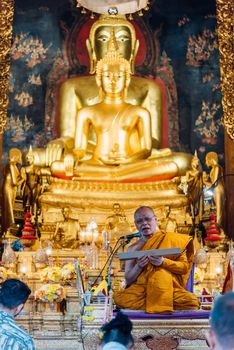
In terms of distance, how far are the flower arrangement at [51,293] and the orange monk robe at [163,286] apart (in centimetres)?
177

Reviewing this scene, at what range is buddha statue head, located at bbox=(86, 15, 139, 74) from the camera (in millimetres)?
8930

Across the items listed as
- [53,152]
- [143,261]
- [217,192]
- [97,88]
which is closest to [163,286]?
[143,261]

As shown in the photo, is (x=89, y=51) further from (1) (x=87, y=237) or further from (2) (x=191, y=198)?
(1) (x=87, y=237)

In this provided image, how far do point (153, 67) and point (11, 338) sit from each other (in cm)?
771

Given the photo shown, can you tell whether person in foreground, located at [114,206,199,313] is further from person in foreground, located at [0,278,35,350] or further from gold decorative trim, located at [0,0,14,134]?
gold decorative trim, located at [0,0,14,134]

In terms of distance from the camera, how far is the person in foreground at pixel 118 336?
1.83 metres

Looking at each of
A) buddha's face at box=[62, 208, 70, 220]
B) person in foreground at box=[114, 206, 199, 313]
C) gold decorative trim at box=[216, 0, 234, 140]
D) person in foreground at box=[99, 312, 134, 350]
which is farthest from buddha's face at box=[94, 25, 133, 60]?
person in foreground at box=[99, 312, 134, 350]

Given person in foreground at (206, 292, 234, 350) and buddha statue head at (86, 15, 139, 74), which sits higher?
buddha statue head at (86, 15, 139, 74)

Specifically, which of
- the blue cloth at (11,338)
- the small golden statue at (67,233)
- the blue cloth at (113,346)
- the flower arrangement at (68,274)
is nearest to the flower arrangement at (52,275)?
the flower arrangement at (68,274)

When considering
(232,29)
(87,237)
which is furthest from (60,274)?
(232,29)

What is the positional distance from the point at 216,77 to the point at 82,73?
201cm

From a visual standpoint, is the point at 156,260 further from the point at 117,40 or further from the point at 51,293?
the point at 117,40

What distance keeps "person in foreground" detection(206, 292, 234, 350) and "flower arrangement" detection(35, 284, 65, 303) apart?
148 inches

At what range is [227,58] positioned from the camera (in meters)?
7.72
